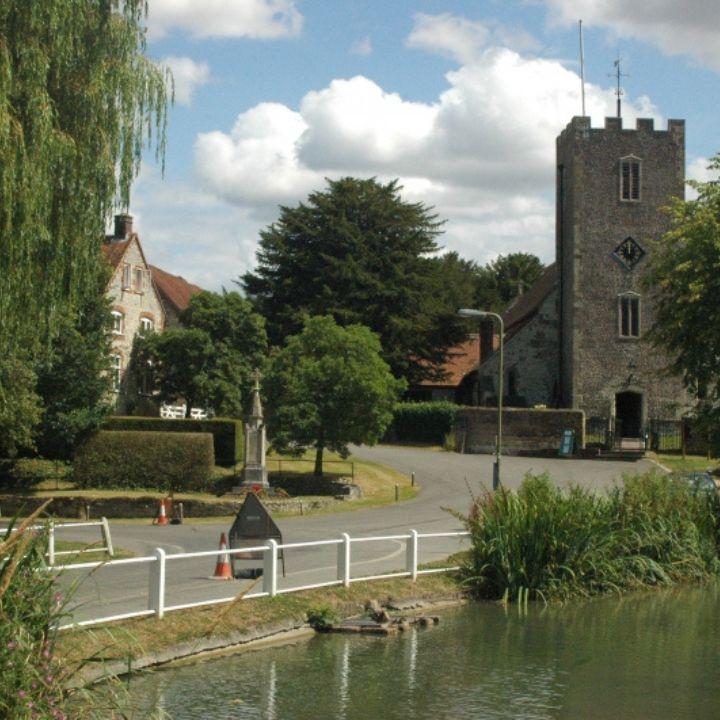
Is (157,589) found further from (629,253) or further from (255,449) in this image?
(629,253)

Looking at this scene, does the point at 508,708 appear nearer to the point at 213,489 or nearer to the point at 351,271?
the point at 213,489

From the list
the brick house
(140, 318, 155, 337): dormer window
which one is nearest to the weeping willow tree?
the brick house

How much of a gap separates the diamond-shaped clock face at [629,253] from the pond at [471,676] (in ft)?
139

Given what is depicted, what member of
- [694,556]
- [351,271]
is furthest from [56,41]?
[351,271]

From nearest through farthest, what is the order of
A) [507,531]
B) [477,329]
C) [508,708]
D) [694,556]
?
1. [508,708]
2. [507,531]
3. [694,556]
4. [477,329]

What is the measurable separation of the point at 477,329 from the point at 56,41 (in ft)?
208

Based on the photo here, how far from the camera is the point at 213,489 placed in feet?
141

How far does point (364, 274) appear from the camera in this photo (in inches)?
2726

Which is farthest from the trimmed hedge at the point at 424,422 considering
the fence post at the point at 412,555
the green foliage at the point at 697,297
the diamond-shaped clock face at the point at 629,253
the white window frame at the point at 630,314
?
the fence post at the point at 412,555

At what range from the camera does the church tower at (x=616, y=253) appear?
59594 millimetres

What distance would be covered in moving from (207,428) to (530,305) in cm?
2726

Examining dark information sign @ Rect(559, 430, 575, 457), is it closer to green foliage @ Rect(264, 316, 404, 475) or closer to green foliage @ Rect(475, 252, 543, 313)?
green foliage @ Rect(264, 316, 404, 475)

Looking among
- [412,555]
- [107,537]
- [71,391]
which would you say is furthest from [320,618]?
[71,391]

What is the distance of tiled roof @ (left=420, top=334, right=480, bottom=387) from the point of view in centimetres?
7319
